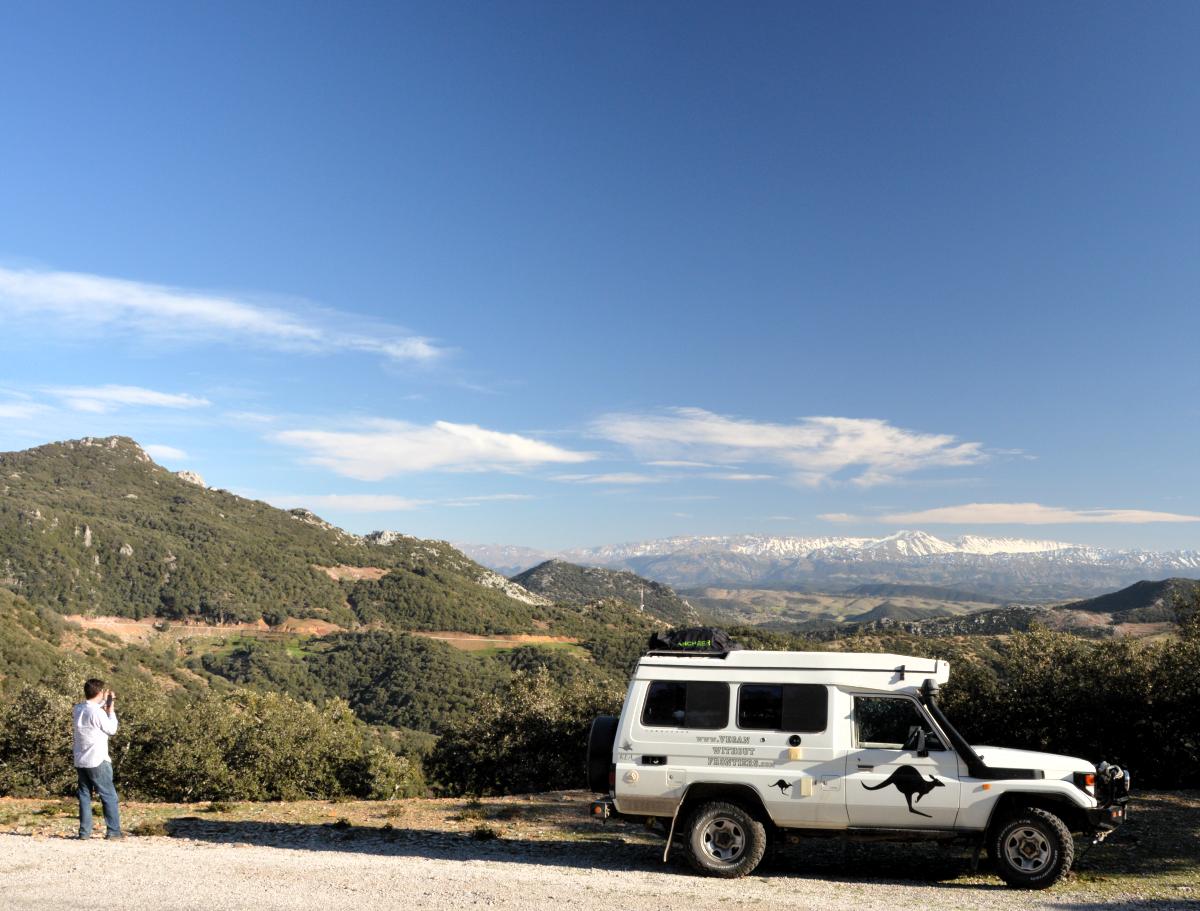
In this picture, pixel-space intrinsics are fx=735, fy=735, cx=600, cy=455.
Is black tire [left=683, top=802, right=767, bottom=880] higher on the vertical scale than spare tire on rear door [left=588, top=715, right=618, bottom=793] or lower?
lower

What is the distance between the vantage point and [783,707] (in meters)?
10.0

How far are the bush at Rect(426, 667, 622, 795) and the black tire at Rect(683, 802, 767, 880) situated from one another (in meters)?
22.7

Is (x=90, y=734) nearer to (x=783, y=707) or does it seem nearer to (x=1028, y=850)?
(x=783, y=707)

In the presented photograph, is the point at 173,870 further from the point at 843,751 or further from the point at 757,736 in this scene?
the point at 843,751

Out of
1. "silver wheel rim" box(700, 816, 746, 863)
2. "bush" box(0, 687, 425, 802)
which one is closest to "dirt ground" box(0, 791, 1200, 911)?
"silver wheel rim" box(700, 816, 746, 863)

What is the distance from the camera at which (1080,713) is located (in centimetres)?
2253

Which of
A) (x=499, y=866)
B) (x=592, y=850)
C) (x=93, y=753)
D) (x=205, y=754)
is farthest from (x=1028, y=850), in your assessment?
(x=205, y=754)

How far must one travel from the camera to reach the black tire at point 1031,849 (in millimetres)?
9219

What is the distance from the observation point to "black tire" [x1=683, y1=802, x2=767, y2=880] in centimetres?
970

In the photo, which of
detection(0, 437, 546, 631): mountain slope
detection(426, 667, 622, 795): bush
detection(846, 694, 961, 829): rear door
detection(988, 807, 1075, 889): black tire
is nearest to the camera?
detection(988, 807, 1075, 889): black tire

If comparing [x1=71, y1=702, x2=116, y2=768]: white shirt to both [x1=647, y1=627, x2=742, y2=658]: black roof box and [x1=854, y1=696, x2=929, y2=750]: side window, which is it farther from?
[x1=854, y1=696, x2=929, y2=750]: side window

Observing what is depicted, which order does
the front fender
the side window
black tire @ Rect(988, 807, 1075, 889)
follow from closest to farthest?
black tire @ Rect(988, 807, 1075, 889) → the front fender → the side window

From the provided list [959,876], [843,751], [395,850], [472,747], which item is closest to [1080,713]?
[959,876]

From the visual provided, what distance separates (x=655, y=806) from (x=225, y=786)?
2588cm
